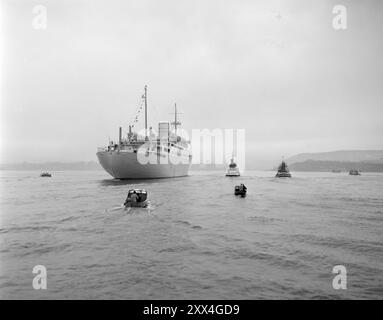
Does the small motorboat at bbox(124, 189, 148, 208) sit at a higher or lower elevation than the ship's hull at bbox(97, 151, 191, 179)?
lower

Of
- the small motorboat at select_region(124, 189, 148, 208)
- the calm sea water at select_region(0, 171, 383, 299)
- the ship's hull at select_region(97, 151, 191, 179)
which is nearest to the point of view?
the calm sea water at select_region(0, 171, 383, 299)

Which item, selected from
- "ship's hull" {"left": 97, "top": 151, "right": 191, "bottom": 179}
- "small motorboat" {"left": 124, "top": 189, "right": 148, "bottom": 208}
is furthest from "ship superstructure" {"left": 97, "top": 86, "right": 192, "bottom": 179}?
"small motorboat" {"left": 124, "top": 189, "right": 148, "bottom": 208}

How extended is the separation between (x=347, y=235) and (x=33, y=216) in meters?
27.4

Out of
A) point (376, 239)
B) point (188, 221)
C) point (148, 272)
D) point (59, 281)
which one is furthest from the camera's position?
point (188, 221)

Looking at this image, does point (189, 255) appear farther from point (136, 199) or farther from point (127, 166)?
point (127, 166)

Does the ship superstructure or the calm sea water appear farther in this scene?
the ship superstructure

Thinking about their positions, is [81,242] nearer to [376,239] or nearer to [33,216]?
[33,216]

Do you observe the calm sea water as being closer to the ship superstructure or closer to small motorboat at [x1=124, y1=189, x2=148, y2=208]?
small motorboat at [x1=124, y1=189, x2=148, y2=208]

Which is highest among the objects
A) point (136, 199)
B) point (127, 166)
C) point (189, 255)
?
point (127, 166)

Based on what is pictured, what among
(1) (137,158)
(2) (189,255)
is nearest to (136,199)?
(2) (189,255)

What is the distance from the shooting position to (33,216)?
28.7 m

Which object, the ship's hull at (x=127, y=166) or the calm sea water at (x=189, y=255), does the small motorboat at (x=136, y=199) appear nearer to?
the calm sea water at (x=189, y=255)

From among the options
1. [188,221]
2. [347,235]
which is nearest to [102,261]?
[188,221]

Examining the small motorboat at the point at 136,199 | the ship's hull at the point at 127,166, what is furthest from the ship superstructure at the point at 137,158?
the small motorboat at the point at 136,199
